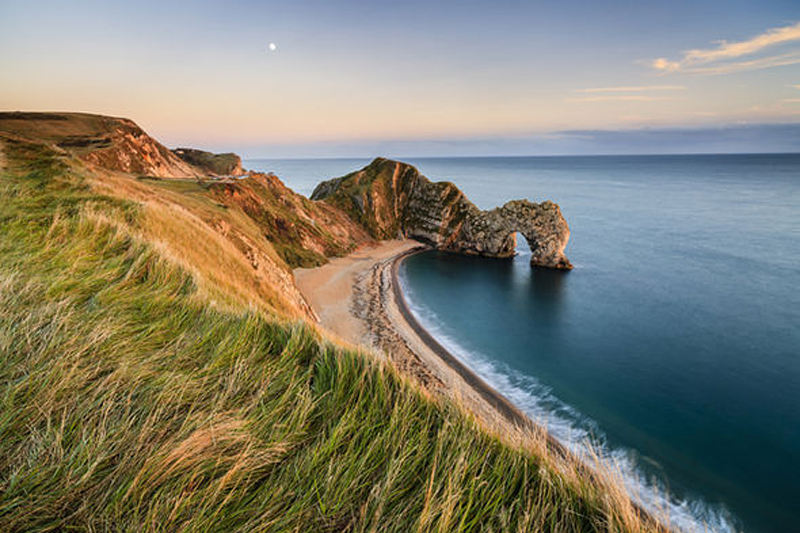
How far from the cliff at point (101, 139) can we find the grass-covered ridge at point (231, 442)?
44.9m

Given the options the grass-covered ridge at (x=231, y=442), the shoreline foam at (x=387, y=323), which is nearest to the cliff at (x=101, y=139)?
the shoreline foam at (x=387, y=323)

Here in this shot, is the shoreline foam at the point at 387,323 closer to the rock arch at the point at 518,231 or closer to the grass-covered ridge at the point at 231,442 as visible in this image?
the grass-covered ridge at the point at 231,442

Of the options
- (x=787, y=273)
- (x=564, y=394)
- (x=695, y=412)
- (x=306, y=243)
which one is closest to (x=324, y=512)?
(x=564, y=394)

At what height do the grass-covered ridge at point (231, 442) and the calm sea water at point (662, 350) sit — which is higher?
the grass-covered ridge at point (231, 442)

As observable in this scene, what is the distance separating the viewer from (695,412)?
67.0 feet

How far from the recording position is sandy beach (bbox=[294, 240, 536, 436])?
68.6 feet

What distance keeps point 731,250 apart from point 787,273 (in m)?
12.2

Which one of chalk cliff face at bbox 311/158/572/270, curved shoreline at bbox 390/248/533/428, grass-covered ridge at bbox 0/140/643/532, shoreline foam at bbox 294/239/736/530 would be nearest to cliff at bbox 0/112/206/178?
shoreline foam at bbox 294/239/736/530

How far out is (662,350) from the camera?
2708cm

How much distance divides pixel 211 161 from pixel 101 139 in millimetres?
37534

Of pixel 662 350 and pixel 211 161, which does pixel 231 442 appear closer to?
pixel 662 350

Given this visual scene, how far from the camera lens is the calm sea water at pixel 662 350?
1617cm

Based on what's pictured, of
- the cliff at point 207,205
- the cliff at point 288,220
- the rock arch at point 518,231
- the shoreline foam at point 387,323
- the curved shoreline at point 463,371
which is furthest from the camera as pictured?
the rock arch at point 518,231

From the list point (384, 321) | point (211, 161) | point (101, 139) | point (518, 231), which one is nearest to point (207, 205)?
point (384, 321)
